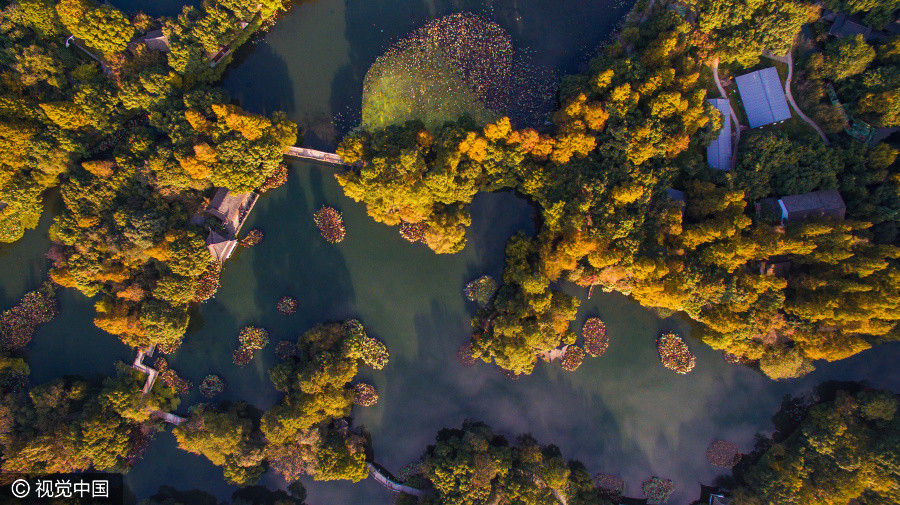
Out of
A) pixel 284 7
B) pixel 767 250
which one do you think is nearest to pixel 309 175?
pixel 284 7

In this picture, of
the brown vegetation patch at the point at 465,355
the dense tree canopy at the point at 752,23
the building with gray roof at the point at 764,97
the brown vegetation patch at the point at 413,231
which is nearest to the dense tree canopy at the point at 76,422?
the brown vegetation patch at the point at 413,231

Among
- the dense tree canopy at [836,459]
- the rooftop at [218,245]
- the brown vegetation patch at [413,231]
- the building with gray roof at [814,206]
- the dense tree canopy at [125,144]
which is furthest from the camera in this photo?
the brown vegetation patch at [413,231]

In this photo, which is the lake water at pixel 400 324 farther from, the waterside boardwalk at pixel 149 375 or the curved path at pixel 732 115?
the curved path at pixel 732 115

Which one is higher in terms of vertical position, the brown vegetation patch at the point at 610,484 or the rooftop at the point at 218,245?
the rooftop at the point at 218,245

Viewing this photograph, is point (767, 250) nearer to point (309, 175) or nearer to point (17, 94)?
point (309, 175)

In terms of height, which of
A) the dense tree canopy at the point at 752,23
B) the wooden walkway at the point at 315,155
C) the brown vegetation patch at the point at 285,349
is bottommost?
the brown vegetation patch at the point at 285,349

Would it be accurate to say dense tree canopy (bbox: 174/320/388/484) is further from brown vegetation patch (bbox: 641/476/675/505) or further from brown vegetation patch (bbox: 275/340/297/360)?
brown vegetation patch (bbox: 641/476/675/505)
